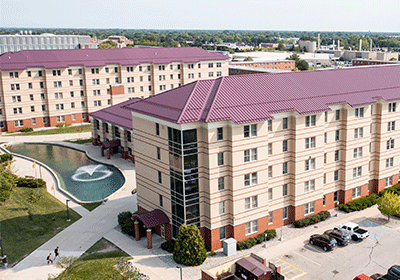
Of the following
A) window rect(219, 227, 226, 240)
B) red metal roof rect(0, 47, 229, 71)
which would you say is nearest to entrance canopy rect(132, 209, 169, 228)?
window rect(219, 227, 226, 240)

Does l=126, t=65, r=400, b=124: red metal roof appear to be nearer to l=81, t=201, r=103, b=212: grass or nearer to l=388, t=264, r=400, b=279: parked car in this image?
l=81, t=201, r=103, b=212: grass

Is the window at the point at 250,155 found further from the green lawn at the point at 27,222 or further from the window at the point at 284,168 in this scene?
the green lawn at the point at 27,222

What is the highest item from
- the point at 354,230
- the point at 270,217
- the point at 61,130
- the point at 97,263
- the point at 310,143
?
the point at 310,143

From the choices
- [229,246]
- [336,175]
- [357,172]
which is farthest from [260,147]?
[357,172]

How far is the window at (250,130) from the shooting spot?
1581 inches

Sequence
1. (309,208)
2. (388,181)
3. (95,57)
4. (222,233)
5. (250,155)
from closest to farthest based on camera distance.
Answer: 1. (250,155)
2. (222,233)
3. (309,208)
4. (388,181)
5. (95,57)

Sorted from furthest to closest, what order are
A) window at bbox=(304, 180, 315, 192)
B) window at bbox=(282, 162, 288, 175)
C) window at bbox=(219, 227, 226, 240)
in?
window at bbox=(304, 180, 315, 192) → window at bbox=(282, 162, 288, 175) → window at bbox=(219, 227, 226, 240)

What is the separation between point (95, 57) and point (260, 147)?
229ft

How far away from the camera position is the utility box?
39500mm

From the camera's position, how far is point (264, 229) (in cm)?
4328

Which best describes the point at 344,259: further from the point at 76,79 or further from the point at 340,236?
the point at 76,79

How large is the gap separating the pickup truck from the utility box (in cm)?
1148

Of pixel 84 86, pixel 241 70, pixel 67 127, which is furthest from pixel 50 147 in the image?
pixel 241 70

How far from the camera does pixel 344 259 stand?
39.2m
